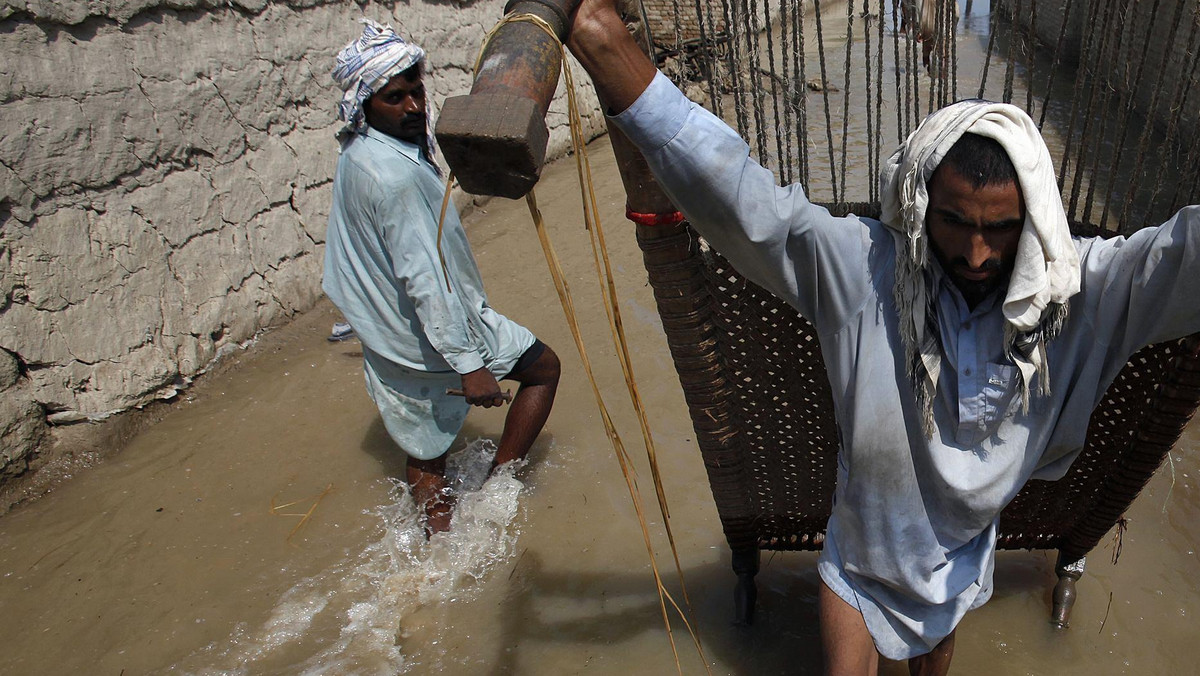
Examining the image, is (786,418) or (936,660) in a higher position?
(786,418)

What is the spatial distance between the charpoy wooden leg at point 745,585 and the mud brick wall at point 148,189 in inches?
117

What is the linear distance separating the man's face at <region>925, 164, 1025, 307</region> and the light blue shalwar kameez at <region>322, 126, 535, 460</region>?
149 centimetres

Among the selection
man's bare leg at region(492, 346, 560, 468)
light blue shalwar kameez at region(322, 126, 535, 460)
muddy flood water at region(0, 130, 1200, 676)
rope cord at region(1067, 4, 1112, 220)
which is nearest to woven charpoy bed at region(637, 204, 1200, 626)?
muddy flood water at region(0, 130, 1200, 676)

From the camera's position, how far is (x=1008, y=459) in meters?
1.69

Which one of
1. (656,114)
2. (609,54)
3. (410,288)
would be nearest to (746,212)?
(656,114)

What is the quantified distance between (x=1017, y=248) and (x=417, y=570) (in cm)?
235

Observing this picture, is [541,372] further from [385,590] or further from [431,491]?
[385,590]

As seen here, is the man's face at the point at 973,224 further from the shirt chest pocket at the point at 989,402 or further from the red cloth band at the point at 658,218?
the red cloth band at the point at 658,218

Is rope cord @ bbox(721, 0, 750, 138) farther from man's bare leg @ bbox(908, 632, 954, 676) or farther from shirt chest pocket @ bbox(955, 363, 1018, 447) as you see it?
man's bare leg @ bbox(908, 632, 954, 676)

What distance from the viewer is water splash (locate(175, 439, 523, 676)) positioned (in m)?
2.68

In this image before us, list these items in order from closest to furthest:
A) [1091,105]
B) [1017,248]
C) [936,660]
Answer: [1017,248]
[936,660]
[1091,105]

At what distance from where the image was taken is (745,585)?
8.18ft

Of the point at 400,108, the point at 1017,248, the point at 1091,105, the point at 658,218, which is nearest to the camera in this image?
the point at 1017,248

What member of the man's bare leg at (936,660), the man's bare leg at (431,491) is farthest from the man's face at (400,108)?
the man's bare leg at (936,660)
